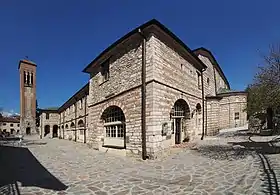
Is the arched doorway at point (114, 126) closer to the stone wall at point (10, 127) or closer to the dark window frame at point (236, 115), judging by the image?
the dark window frame at point (236, 115)

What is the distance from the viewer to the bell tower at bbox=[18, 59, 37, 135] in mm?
46656

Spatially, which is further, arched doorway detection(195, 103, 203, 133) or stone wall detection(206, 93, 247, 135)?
stone wall detection(206, 93, 247, 135)

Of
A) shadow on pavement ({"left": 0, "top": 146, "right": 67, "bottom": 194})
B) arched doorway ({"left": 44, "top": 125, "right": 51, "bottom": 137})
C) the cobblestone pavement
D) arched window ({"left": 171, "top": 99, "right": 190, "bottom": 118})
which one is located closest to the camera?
the cobblestone pavement

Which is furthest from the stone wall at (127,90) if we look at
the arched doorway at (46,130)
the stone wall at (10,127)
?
the stone wall at (10,127)

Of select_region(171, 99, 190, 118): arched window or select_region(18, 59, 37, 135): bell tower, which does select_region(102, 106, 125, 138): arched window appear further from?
select_region(18, 59, 37, 135): bell tower

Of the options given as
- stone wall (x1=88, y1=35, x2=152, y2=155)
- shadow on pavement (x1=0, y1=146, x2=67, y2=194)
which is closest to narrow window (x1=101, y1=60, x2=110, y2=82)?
stone wall (x1=88, y1=35, x2=152, y2=155)

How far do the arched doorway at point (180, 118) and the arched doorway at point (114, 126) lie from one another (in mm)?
3166

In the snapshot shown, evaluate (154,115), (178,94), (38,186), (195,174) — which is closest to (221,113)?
(178,94)

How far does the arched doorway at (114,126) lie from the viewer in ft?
38.3

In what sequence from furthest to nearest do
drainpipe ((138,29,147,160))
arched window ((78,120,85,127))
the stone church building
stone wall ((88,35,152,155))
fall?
arched window ((78,120,85,127)) → stone wall ((88,35,152,155)) → the stone church building → drainpipe ((138,29,147,160))

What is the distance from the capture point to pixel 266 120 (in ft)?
64.6

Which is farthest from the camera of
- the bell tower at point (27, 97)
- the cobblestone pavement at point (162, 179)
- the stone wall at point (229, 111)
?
the bell tower at point (27, 97)

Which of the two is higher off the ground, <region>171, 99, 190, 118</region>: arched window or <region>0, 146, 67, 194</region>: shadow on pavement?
<region>171, 99, 190, 118</region>: arched window

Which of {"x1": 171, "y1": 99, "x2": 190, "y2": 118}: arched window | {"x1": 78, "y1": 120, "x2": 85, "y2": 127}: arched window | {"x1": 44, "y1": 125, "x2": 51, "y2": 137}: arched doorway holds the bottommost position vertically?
{"x1": 44, "y1": 125, "x2": 51, "y2": 137}: arched doorway
